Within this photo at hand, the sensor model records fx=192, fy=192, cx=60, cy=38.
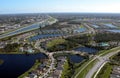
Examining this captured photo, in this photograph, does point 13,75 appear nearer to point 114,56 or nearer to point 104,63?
→ point 104,63

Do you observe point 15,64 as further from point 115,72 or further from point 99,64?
point 115,72

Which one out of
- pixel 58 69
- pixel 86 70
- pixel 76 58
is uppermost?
pixel 58 69

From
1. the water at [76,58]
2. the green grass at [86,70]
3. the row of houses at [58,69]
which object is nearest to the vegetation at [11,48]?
the row of houses at [58,69]

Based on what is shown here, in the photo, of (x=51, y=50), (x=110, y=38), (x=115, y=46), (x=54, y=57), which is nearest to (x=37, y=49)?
(x=51, y=50)

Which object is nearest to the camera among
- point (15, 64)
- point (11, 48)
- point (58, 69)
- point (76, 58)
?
point (58, 69)

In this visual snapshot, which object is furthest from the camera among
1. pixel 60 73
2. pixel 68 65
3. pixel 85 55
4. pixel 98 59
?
pixel 85 55

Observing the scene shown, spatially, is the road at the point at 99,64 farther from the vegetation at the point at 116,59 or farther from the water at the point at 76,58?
the water at the point at 76,58

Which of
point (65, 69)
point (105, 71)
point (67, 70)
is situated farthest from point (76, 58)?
point (105, 71)

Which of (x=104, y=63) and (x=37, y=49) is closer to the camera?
(x=104, y=63)
